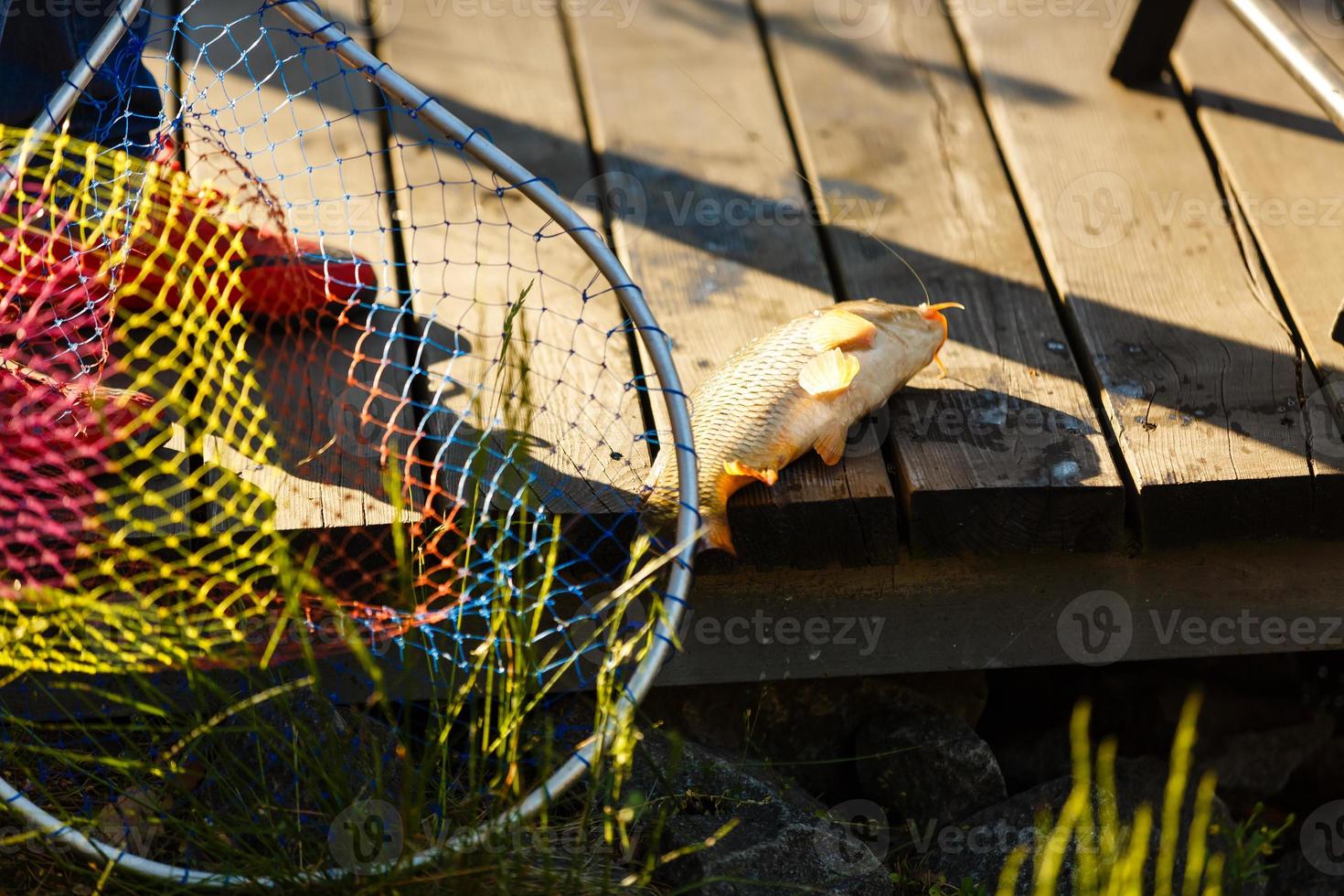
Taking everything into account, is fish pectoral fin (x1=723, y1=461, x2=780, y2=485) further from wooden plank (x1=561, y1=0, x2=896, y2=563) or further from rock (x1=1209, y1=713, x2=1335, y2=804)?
rock (x1=1209, y1=713, x2=1335, y2=804)

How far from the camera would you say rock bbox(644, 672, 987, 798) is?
Answer: 3.32 metres

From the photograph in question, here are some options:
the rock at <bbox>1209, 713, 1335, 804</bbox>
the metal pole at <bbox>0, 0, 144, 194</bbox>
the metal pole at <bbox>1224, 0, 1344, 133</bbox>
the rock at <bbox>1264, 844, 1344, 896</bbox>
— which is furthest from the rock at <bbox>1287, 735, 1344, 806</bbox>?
the metal pole at <bbox>0, 0, 144, 194</bbox>

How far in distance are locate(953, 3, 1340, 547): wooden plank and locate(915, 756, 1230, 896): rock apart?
0.64 meters

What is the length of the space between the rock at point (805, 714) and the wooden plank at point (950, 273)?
2.08ft

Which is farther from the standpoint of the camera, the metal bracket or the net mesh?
the metal bracket

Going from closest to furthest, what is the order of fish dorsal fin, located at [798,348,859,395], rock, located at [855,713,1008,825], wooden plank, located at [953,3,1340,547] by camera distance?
fish dorsal fin, located at [798,348,859,395] < wooden plank, located at [953,3,1340,547] < rock, located at [855,713,1008,825]

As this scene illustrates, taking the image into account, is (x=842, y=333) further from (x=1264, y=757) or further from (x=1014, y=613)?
(x=1264, y=757)

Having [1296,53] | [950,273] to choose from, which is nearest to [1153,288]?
[950,273]

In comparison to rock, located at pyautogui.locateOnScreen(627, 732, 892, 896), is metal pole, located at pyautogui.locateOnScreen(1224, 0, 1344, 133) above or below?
above

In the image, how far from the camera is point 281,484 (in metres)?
2.87

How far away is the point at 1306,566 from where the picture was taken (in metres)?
3.07

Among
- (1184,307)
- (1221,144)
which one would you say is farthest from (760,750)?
(1221,144)

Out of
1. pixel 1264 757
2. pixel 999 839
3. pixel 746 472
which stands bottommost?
pixel 999 839

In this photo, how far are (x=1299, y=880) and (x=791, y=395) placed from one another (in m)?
1.73
